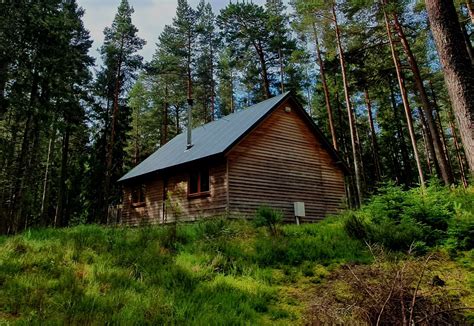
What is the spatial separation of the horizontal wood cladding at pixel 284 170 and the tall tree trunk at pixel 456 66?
426 inches

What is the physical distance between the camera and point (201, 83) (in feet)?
114

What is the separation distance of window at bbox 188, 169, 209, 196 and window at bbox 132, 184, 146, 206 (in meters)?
4.88

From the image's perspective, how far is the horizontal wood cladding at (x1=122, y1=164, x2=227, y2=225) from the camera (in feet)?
53.2

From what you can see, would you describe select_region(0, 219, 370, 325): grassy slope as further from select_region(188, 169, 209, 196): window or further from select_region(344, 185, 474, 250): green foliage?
select_region(188, 169, 209, 196): window

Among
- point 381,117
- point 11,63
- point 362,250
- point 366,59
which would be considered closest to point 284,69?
point 366,59

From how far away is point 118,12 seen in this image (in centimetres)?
3188

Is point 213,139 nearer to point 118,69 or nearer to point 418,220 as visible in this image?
point 418,220

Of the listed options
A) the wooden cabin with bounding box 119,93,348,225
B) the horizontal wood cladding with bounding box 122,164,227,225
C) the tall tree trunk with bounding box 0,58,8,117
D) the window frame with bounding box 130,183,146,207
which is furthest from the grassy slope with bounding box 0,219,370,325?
the window frame with bounding box 130,183,146,207

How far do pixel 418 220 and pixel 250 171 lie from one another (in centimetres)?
959

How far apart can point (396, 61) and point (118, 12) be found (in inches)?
988

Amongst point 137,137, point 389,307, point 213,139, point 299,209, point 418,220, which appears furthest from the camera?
point 137,137

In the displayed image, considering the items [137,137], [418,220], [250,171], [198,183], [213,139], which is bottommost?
[418,220]

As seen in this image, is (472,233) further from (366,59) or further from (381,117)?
(381,117)

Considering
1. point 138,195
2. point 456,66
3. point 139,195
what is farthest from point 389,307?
point 138,195
